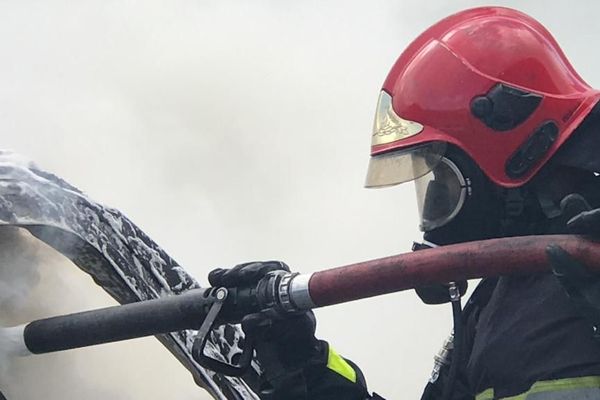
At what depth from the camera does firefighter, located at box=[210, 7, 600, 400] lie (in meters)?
3.03

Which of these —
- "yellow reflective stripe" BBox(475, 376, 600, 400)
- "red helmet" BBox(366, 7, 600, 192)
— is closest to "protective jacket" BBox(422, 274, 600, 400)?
"yellow reflective stripe" BBox(475, 376, 600, 400)

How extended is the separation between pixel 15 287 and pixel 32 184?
30cm

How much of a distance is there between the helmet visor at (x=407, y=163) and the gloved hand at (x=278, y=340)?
→ 1.49 feet

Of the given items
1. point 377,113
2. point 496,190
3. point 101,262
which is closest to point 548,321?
point 496,190

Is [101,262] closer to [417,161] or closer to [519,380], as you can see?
[417,161]

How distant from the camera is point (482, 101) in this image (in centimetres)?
352

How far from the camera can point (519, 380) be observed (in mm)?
3012

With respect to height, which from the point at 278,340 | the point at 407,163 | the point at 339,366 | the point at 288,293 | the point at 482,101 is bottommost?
the point at 339,366

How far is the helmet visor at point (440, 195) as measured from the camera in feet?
11.3

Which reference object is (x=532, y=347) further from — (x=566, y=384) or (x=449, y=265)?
(x=449, y=265)

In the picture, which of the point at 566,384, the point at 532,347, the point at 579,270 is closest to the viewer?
the point at 579,270

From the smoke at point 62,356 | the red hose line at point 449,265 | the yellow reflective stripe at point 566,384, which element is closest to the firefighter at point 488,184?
the yellow reflective stripe at point 566,384

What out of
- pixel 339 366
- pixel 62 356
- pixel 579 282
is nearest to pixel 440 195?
pixel 339 366

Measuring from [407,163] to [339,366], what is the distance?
62 centimetres
